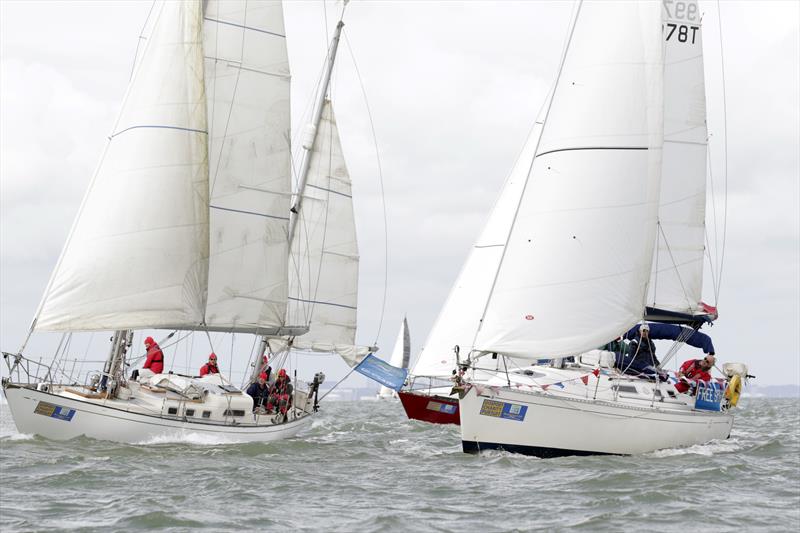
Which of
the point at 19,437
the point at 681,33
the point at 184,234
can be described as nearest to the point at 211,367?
the point at 184,234

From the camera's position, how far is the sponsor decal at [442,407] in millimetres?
35469

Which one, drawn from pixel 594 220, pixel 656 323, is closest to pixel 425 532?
pixel 594 220

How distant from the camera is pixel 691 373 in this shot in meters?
26.2

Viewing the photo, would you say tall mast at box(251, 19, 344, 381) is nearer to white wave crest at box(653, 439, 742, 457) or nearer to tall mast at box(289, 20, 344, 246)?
tall mast at box(289, 20, 344, 246)

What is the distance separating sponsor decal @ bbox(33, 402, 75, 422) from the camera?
2266 centimetres

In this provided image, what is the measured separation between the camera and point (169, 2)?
85.5 ft

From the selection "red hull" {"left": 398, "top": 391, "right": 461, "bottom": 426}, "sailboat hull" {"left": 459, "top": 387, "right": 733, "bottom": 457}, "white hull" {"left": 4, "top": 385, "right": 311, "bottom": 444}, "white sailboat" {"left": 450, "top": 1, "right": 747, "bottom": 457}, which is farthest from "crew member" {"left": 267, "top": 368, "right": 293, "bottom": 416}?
"red hull" {"left": 398, "top": 391, "right": 461, "bottom": 426}

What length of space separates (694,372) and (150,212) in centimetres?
1350

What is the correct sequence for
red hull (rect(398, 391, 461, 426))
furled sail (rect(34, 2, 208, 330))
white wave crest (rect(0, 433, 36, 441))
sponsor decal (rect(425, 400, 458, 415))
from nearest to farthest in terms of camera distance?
white wave crest (rect(0, 433, 36, 441)), furled sail (rect(34, 2, 208, 330)), red hull (rect(398, 391, 461, 426)), sponsor decal (rect(425, 400, 458, 415))

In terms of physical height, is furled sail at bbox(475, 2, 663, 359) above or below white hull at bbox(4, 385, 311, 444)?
above

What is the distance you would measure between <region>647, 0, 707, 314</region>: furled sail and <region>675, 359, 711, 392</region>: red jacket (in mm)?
1918

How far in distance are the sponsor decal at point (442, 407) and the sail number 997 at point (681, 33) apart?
1372 centimetres

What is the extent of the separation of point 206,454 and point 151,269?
4.69m

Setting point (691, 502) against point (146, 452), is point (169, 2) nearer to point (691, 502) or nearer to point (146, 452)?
point (146, 452)
